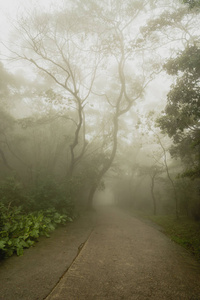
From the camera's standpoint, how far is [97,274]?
10.8 feet

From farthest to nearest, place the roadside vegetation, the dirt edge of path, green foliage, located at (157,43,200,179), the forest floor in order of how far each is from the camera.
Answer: green foliage, located at (157,43,200,179), the roadside vegetation, the forest floor, the dirt edge of path

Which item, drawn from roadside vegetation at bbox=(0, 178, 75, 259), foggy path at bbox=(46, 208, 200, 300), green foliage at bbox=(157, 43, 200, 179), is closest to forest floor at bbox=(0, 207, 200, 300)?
foggy path at bbox=(46, 208, 200, 300)

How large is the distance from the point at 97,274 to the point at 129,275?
0.67 meters

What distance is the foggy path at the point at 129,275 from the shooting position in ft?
8.85

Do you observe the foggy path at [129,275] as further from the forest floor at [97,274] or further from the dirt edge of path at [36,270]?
→ the dirt edge of path at [36,270]

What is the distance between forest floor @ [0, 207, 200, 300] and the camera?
2.64m

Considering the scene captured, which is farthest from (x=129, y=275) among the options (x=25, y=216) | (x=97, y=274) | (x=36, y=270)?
(x=25, y=216)

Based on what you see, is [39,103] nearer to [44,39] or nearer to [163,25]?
[44,39]

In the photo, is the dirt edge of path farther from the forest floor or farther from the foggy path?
the foggy path

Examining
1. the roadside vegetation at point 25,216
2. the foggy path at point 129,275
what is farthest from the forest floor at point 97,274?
the roadside vegetation at point 25,216

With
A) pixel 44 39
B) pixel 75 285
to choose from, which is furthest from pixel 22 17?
pixel 75 285

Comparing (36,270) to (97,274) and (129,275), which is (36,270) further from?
(129,275)

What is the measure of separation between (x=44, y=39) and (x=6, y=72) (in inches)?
250

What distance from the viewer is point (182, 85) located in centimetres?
708
